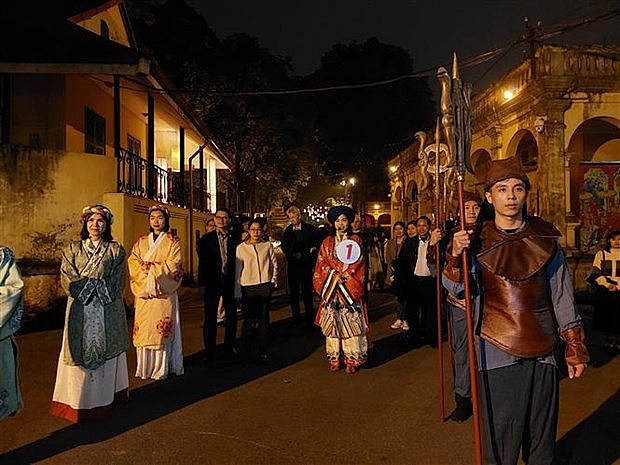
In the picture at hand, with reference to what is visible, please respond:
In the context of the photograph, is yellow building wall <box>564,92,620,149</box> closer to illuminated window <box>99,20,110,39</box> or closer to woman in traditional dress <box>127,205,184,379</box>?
woman in traditional dress <box>127,205,184,379</box>

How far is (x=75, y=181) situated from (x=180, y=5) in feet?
81.8

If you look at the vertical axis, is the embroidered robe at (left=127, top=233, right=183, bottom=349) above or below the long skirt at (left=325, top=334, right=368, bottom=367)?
above

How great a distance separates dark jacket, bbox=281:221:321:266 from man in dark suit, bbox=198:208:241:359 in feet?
7.53

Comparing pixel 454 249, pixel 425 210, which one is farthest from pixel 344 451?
pixel 425 210

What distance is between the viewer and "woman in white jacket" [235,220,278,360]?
797cm

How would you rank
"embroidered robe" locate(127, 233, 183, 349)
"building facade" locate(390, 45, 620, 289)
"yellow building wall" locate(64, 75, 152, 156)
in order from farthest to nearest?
"building facade" locate(390, 45, 620, 289), "yellow building wall" locate(64, 75, 152, 156), "embroidered robe" locate(127, 233, 183, 349)

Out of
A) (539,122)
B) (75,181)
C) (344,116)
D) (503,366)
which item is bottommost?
(503,366)

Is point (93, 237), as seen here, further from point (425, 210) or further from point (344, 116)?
point (344, 116)

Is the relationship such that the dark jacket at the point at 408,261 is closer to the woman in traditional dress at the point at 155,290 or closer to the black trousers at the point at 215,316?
the black trousers at the point at 215,316

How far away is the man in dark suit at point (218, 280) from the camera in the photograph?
8188mm

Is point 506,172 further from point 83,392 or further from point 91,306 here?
point 83,392

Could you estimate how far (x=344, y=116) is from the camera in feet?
Result: 152

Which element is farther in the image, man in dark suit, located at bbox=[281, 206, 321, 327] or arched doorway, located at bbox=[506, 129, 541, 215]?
arched doorway, located at bbox=[506, 129, 541, 215]

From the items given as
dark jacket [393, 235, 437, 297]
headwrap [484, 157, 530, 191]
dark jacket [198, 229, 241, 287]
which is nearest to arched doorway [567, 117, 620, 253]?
dark jacket [393, 235, 437, 297]
